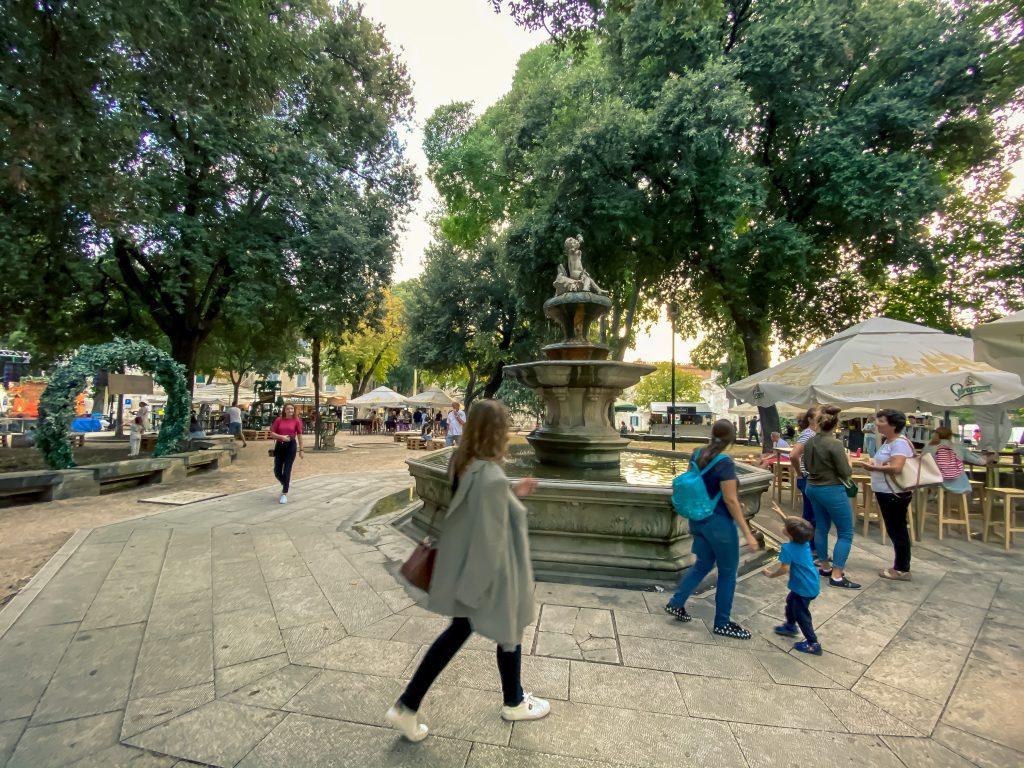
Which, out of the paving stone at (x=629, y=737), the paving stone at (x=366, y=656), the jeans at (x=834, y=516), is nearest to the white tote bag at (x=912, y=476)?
the jeans at (x=834, y=516)

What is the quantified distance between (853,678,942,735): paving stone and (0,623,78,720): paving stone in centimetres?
478

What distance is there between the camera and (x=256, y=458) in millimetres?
16016

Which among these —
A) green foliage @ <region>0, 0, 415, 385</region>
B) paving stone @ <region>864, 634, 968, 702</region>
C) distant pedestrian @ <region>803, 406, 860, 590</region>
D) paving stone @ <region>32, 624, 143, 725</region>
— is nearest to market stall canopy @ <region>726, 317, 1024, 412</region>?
distant pedestrian @ <region>803, 406, 860, 590</region>

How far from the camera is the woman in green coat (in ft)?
7.63

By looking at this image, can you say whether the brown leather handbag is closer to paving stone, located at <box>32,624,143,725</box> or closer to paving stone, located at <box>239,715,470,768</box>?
paving stone, located at <box>239,715,470,768</box>

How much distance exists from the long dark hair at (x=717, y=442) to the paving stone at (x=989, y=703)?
1.88 metres

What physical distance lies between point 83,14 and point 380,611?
21.0ft

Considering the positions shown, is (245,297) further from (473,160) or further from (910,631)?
(910,631)

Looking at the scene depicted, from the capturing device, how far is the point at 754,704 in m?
2.79

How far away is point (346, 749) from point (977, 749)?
3.18 m

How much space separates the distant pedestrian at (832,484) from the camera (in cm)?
472

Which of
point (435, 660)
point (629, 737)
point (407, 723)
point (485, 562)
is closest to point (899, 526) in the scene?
point (629, 737)

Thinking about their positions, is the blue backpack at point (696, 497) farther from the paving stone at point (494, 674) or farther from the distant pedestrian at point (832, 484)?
the distant pedestrian at point (832, 484)

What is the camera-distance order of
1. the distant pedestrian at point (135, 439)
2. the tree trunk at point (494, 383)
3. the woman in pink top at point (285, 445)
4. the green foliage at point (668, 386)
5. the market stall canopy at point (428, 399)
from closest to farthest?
the woman in pink top at point (285, 445) < the distant pedestrian at point (135, 439) < the tree trunk at point (494, 383) < the market stall canopy at point (428, 399) < the green foliage at point (668, 386)
